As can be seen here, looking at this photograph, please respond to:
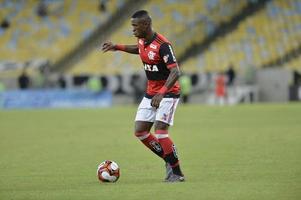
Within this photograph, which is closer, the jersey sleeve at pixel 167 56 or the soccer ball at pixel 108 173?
the jersey sleeve at pixel 167 56

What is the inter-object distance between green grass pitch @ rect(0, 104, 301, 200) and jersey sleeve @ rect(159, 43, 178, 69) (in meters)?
1.57

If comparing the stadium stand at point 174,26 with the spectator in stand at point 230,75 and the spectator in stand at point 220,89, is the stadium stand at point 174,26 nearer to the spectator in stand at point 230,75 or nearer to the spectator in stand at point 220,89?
the spectator in stand at point 230,75

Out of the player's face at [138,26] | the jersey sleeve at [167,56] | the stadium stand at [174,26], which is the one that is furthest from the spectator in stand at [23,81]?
the jersey sleeve at [167,56]

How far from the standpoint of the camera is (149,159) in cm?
1461

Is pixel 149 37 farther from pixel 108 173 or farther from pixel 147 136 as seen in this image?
pixel 108 173

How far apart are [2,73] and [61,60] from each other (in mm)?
3235

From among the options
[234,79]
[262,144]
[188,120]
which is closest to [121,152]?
[262,144]

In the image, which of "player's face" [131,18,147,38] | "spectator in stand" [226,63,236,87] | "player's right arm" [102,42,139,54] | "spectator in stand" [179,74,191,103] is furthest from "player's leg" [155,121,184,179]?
"spectator in stand" [226,63,236,87]

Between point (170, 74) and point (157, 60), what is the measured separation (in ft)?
1.54

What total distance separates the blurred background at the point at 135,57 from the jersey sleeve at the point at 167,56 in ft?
91.0

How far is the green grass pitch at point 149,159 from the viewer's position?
9.89 metres

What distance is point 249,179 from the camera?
36.1ft

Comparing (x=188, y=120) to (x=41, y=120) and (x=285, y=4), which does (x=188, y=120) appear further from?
(x=285, y=4)

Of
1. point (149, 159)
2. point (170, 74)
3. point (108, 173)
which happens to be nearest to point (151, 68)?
point (170, 74)
